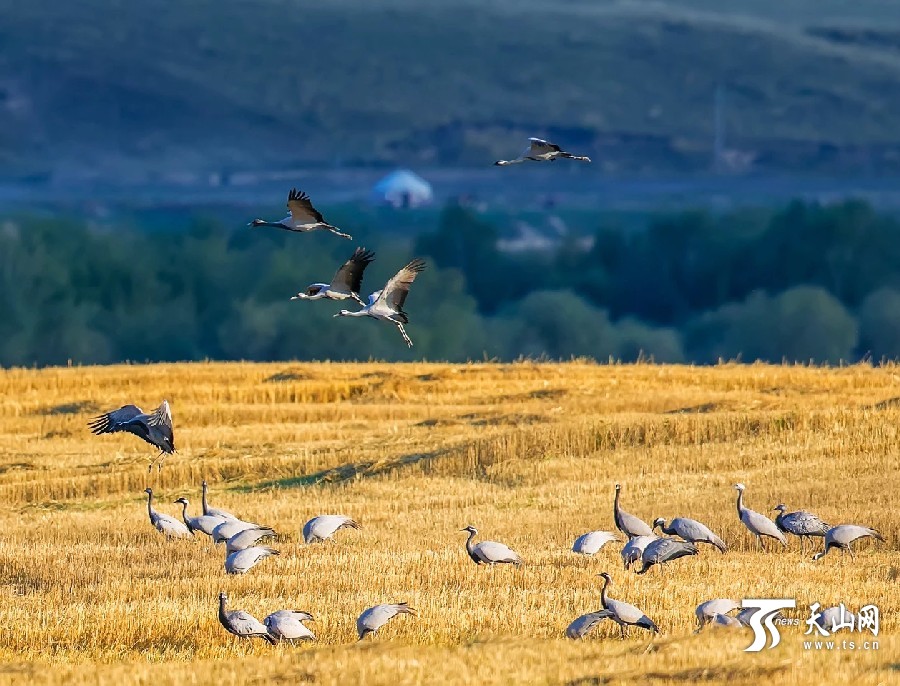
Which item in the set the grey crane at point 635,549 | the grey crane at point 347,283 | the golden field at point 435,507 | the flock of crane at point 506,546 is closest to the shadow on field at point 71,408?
the golden field at point 435,507

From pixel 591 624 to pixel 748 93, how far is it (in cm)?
18031

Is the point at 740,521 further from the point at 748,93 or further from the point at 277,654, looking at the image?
the point at 748,93

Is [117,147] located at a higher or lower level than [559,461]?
lower

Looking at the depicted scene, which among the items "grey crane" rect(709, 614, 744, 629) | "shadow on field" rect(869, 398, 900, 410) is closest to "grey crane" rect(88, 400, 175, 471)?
"grey crane" rect(709, 614, 744, 629)

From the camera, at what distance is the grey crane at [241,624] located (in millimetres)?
13930

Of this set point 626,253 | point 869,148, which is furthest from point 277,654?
point 869,148

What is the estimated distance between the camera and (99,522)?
22453 mm

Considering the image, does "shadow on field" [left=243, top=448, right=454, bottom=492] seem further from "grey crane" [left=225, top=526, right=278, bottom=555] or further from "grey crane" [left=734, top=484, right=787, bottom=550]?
"grey crane" [left=734, top=484, right=787, bottom=550]

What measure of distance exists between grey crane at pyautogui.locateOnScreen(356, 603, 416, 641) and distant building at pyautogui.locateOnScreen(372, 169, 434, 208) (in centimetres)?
11491

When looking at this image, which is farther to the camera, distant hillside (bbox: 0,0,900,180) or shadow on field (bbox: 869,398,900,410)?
distant hillside (bbox: 0,0,900,180)

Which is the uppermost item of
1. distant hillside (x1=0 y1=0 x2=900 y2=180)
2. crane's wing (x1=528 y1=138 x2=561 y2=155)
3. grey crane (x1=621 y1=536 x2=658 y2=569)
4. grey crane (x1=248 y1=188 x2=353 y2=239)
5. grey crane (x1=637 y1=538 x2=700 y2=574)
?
crane's wing (x1=528 y1=138 x2=561 y2=155)

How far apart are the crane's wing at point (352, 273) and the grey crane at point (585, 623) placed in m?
5.56

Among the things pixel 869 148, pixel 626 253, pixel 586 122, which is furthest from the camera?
pixel 586 122

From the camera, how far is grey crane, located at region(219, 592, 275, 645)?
1393 cm
